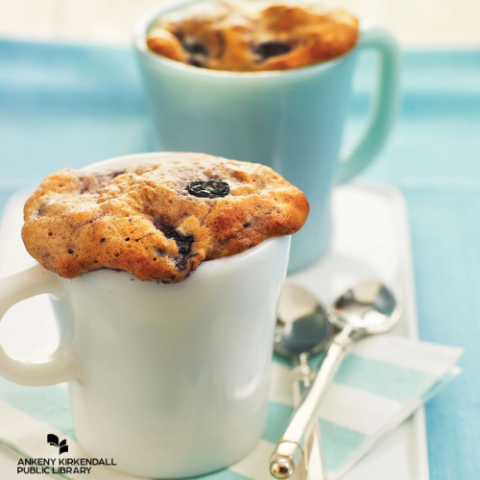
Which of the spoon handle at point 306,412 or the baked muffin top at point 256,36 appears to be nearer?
the spoon handle at point 306,412

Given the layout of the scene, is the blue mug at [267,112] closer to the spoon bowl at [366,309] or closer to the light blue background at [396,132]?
the spoon bowl at [366,309]

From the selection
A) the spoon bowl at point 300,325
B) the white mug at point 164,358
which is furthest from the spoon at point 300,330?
the white mug at point 164,358

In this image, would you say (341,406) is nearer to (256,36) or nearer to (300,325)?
(300,325)

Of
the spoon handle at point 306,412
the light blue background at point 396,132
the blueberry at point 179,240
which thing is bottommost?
the light blue background at point 396,132

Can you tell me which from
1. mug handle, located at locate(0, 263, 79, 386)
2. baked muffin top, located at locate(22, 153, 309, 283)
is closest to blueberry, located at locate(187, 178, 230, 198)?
baked muffin top, located at locate(22, 153, 309, 283)

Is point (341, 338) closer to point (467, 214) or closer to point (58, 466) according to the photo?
point (58, 466)

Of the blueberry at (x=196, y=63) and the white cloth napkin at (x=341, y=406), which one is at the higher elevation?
the blueberry at (x=196, y=63)
